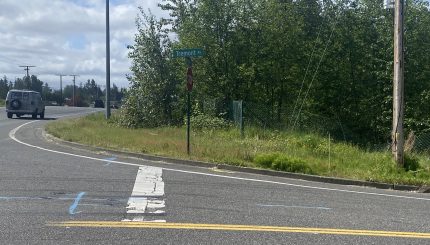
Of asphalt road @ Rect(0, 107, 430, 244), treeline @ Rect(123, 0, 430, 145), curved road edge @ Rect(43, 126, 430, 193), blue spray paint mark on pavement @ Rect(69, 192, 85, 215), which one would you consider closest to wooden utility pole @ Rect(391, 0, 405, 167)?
curved road edge @ Rect(43, 126, 430, 193)

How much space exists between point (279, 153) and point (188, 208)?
737 cm

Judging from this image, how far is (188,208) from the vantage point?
28.5ft

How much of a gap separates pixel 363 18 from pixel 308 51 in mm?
4105

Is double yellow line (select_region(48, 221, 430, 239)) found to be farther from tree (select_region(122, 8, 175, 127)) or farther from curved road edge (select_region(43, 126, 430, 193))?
tree (select_region(122, 8, 175, 127))

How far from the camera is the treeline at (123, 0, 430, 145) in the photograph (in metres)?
27.4

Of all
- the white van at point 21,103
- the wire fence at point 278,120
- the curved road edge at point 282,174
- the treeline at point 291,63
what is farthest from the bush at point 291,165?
the white van at point 21,103

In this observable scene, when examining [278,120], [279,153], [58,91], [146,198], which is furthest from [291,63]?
[58,91]

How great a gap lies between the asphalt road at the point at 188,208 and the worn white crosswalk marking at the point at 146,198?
16 mm

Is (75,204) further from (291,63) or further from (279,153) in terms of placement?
(291,63)

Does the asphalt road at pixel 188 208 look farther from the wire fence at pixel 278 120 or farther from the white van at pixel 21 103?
the white van at pixel 21 103

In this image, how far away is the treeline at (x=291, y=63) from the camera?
2738cm

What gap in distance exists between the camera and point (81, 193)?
9703 mm

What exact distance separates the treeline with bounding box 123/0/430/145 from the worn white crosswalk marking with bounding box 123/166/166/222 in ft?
47.7

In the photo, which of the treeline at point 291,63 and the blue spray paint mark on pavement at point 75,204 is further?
the treeline at point 291,63
